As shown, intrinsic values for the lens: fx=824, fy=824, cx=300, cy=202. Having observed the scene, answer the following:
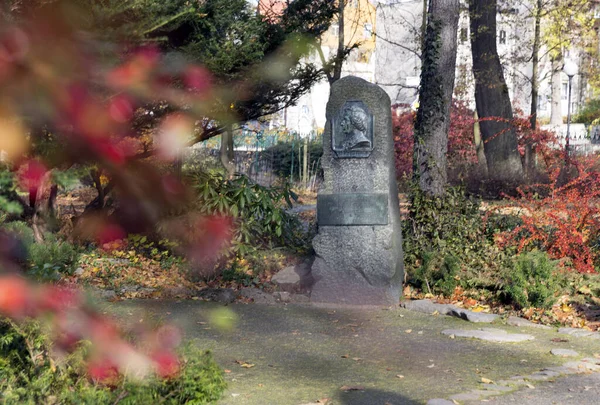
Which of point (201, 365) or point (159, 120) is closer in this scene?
point (201, 365)

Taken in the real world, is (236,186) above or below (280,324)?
above

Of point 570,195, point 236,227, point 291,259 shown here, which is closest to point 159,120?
point 236,227

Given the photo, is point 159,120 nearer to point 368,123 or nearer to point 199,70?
point 199,70

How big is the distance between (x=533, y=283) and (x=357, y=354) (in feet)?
7.99

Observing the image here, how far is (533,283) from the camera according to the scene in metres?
8.24

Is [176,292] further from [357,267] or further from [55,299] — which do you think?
[55,299]

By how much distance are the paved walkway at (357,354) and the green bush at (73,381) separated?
1081mm

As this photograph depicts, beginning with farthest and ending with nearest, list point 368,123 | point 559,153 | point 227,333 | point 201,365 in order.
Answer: point 559,153, point 368,123, point 227,333, point 201,365

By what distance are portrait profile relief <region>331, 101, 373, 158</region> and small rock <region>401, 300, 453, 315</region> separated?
1.63 metres

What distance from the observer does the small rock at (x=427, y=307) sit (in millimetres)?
8375

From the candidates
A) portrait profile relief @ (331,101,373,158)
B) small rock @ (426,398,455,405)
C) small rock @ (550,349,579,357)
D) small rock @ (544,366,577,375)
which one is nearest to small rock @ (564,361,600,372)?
small rock @ (544,366,577,375)

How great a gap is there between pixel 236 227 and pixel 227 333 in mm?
3067

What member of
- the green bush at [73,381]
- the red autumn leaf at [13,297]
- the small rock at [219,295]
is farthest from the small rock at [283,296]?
the green bush at [73,381]

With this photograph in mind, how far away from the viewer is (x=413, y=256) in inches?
388
